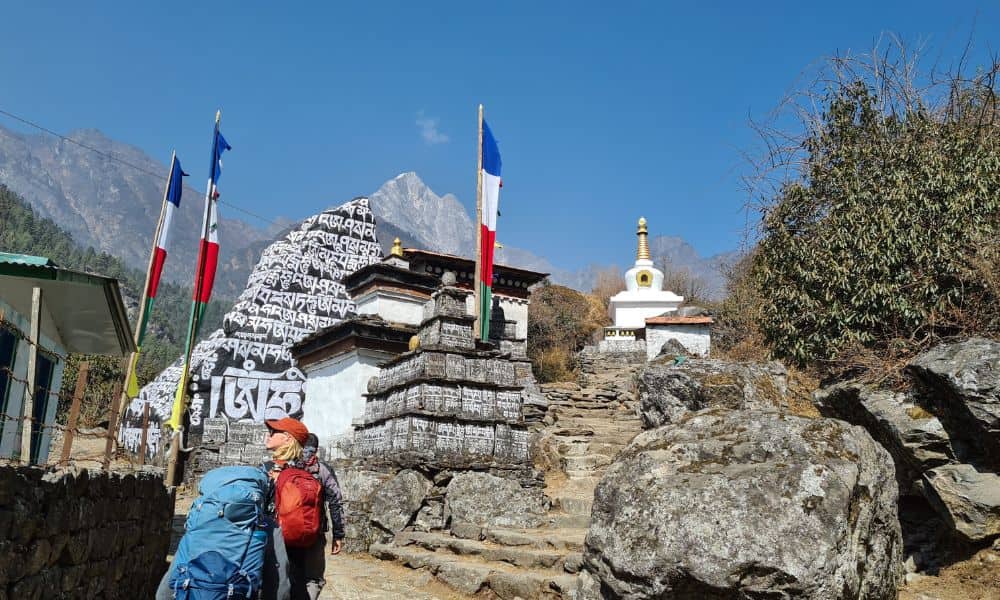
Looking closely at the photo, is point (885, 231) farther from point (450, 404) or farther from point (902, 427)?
point (450, 404)

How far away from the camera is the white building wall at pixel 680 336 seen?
3244 centimetres

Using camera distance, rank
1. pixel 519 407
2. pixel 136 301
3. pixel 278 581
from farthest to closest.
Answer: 1. pixel 136 301
2. pixel 519 407
3. pixel 278 581

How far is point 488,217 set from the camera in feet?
63.6

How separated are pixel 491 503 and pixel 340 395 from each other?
8.87 m

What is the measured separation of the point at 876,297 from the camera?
8773mm

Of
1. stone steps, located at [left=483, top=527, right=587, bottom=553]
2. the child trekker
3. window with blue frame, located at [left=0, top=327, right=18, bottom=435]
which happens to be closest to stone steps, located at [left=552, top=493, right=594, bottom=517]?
stone steps, located at [left=483, top=527, right=587, bottom=553]

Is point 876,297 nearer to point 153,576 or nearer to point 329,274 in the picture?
point 153,576

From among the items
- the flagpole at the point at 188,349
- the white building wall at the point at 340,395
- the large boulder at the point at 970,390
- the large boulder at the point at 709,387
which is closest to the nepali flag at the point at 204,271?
the flagpole at the point at 188,349

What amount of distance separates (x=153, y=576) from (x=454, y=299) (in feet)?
22.0

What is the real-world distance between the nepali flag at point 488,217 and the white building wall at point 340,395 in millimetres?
2765

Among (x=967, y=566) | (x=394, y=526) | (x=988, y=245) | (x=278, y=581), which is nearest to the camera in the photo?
(x=278, y=581)

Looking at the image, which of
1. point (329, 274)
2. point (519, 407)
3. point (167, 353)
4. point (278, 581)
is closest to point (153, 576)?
point (278, 581)

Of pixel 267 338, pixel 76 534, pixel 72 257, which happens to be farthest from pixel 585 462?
pixel 72 257

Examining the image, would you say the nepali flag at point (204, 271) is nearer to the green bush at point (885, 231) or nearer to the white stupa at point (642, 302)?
the green bush at point (885, 231)
